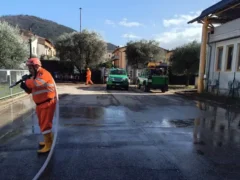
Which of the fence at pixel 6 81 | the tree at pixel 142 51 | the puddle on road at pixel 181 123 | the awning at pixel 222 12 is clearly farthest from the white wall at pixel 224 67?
the tree at pixel 142 51

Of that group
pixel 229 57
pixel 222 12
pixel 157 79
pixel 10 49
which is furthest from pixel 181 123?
pixel 10 49

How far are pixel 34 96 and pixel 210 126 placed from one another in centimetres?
525

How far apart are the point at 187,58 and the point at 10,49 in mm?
17415

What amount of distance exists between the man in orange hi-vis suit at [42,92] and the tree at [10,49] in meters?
16.2

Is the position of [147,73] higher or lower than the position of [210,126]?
higher

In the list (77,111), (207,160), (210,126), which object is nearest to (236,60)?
(210,126)

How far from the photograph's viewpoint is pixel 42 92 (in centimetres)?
471

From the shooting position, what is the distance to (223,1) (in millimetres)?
14953

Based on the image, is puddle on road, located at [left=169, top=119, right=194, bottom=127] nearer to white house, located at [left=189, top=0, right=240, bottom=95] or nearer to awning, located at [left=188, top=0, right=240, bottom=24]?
white house, located at [left=189, top=0, right=240, bottom=95]

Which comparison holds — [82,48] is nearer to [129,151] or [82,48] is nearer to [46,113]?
[46,113]

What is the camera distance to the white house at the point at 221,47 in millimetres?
14961

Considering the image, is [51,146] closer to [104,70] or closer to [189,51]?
[189,51]

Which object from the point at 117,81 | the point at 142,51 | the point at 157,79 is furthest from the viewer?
the point at 142,51

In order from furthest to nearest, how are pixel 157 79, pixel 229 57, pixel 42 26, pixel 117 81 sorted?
pixel 42 26 < pixel 117 81 < pixel 157 79 < pixel 229 57
